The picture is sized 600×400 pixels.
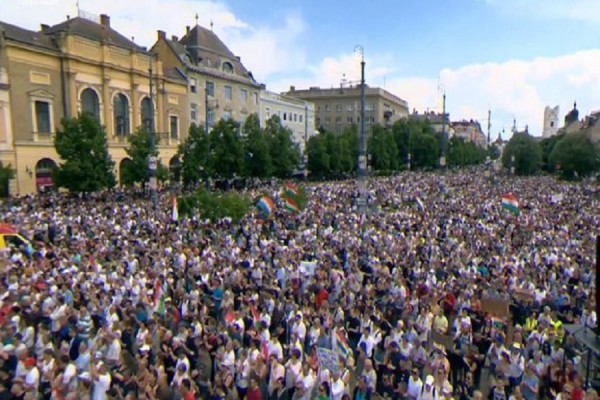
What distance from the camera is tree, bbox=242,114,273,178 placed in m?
46.1

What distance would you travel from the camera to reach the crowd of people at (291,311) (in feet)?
25.7

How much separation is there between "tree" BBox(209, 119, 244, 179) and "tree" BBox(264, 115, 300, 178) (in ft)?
17.5

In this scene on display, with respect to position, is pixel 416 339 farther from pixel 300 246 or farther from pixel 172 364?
pixel 300 246

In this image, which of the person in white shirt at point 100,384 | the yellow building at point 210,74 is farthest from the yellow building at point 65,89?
the person in white shirt at point 100,384

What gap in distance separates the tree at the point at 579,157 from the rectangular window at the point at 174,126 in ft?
149

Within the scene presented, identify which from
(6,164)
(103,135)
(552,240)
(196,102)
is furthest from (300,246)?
(196,102)

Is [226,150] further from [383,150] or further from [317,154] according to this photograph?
[383,150]

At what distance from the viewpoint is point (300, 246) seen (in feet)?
58.8

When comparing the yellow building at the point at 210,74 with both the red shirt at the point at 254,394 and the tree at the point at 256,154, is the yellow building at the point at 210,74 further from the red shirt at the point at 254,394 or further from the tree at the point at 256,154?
the red shirt at the point at 254,394

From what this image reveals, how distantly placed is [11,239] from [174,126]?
1443 inches

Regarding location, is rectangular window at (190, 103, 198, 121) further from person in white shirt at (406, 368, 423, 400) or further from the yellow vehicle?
person in white shirt at (406, 368, 423, 400)

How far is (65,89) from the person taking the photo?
4034 cm

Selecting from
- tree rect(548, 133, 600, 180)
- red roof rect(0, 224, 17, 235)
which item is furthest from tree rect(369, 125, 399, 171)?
red roof rect(0, 224, 17, 235)

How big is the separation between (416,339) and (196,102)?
52.6 metres
